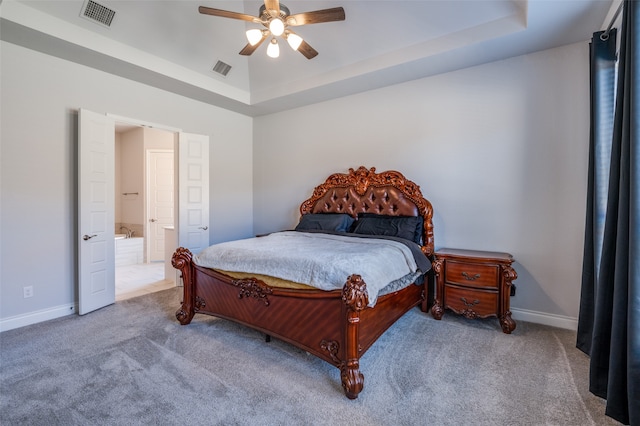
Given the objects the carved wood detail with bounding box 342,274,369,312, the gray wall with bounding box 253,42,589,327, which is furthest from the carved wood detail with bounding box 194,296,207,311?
the gray wall with bounding box 253,42,589,327

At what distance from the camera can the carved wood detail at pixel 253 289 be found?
2.53 m

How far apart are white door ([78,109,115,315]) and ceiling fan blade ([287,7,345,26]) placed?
2.69 m

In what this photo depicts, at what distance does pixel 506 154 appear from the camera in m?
3.33

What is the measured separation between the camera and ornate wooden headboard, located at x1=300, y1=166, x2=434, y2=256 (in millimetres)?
3704

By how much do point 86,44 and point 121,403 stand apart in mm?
3503

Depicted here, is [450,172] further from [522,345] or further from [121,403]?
[121,403]

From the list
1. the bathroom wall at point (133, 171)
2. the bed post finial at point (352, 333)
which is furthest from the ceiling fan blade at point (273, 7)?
the bathroom wall at point (133, 171)

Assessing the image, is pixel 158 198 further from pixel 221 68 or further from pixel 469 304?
pixel 469 304

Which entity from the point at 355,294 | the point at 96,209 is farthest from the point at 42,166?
the point at 355,294

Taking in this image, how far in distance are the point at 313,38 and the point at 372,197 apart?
7.13 ft

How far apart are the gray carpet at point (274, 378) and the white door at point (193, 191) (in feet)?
5.78

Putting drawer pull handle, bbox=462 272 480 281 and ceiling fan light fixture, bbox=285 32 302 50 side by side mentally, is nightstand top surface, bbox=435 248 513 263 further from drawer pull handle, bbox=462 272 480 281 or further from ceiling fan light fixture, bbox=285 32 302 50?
ceiling fan light fixture, bbox=285 32 302 50

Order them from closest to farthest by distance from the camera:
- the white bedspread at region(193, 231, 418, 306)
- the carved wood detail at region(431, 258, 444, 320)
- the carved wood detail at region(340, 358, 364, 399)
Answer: the carved wood detail at region(340, 358, 364, 399)
the white bedspread at region(193, 231, 418, 306)
the carved wood detail at region(431, 258, 444, 320)

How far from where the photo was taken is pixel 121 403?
6.19ft
